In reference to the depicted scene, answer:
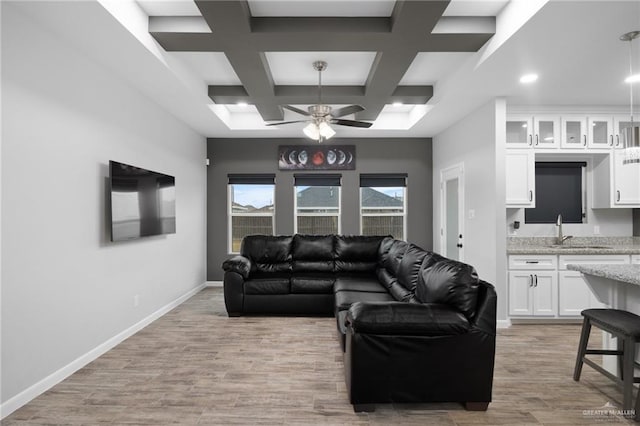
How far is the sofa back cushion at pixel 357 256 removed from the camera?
197 inches

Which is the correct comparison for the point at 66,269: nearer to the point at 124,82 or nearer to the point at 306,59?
the point at 124,82

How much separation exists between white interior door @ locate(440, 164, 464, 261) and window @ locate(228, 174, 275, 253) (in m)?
3.14

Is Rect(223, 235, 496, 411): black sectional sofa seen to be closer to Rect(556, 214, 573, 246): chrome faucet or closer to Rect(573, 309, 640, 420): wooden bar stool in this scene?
Rect(573, 309, 640, 420): wooden bar stool

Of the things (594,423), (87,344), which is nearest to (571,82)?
(594,423)

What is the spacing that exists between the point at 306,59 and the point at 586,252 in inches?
157

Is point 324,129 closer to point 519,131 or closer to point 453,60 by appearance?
point 453,60

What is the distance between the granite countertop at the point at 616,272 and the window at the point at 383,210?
3943 millimetres

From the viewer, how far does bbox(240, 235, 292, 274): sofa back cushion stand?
16.5 ft

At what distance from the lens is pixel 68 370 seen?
2.85 m

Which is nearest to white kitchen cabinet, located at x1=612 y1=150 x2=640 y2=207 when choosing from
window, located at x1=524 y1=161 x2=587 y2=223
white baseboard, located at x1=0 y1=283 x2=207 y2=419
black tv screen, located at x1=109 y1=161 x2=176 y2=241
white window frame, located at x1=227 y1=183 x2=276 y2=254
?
window, located at x1=524 y1=161 x2=587 y2=223

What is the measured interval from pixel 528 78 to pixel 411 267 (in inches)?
92.0

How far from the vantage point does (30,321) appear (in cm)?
250

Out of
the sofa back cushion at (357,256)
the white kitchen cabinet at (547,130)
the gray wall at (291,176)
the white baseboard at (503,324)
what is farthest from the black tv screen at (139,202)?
the white kitchen cabinet at (547,130)

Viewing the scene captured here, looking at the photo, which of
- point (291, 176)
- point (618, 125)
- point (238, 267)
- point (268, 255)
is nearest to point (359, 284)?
point (268, 255)
